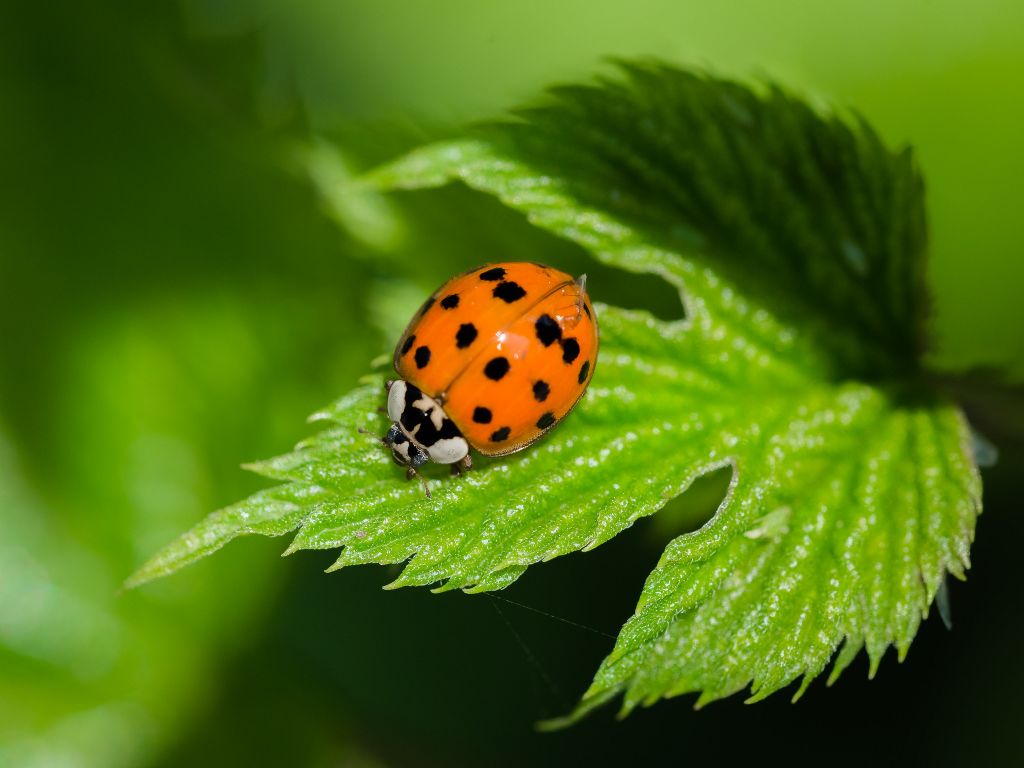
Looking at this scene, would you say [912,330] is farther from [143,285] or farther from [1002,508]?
[143,285]

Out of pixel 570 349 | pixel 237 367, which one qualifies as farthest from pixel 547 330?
pixel 237 367

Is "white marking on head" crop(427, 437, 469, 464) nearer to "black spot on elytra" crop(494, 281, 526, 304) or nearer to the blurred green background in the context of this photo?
"black spot on elytra" crop(494, 281, 526, 304)

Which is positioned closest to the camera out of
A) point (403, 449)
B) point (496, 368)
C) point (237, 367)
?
point (403, 449)

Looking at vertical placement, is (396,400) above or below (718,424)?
above

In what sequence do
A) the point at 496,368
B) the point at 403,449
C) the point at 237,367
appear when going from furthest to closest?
the point at 237,367
the point at 496,368
the point at 403,449

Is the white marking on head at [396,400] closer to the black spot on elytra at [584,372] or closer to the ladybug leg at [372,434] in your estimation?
the ladybug leg at [372,434]

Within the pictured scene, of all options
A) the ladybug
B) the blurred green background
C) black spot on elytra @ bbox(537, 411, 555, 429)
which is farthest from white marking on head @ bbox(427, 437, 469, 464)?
the blurred green background

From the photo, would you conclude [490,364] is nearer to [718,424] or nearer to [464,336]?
[464,336]
